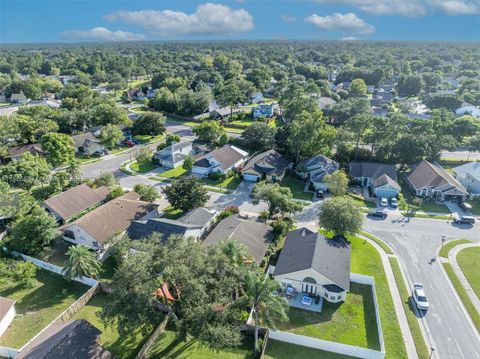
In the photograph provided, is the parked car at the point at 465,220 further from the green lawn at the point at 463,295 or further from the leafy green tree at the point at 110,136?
the leafy green tree at the point at 110,136

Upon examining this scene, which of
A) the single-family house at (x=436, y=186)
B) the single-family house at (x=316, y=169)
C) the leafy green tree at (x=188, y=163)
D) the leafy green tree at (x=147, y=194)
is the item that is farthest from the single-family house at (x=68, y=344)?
the single-family house at (x=436, y=186)

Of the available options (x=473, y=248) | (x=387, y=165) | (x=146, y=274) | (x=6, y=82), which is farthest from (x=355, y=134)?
(x=6, y=82)

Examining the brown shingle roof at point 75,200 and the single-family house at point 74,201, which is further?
the brown shingle roof at point 75,200

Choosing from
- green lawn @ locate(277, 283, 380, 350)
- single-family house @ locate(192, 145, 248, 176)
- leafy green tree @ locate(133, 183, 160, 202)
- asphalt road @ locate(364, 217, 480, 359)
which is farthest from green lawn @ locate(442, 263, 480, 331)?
leafy green tree @ locate(133, 183, 160, 202)

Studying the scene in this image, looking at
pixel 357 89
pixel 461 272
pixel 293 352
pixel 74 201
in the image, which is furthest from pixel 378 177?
pixel 357 89

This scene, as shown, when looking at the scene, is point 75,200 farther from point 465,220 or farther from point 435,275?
point 465,220

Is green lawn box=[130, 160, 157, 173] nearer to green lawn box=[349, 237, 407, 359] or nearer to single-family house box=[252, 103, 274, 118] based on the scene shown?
green lawn box=[349, 237, 407, 359]
